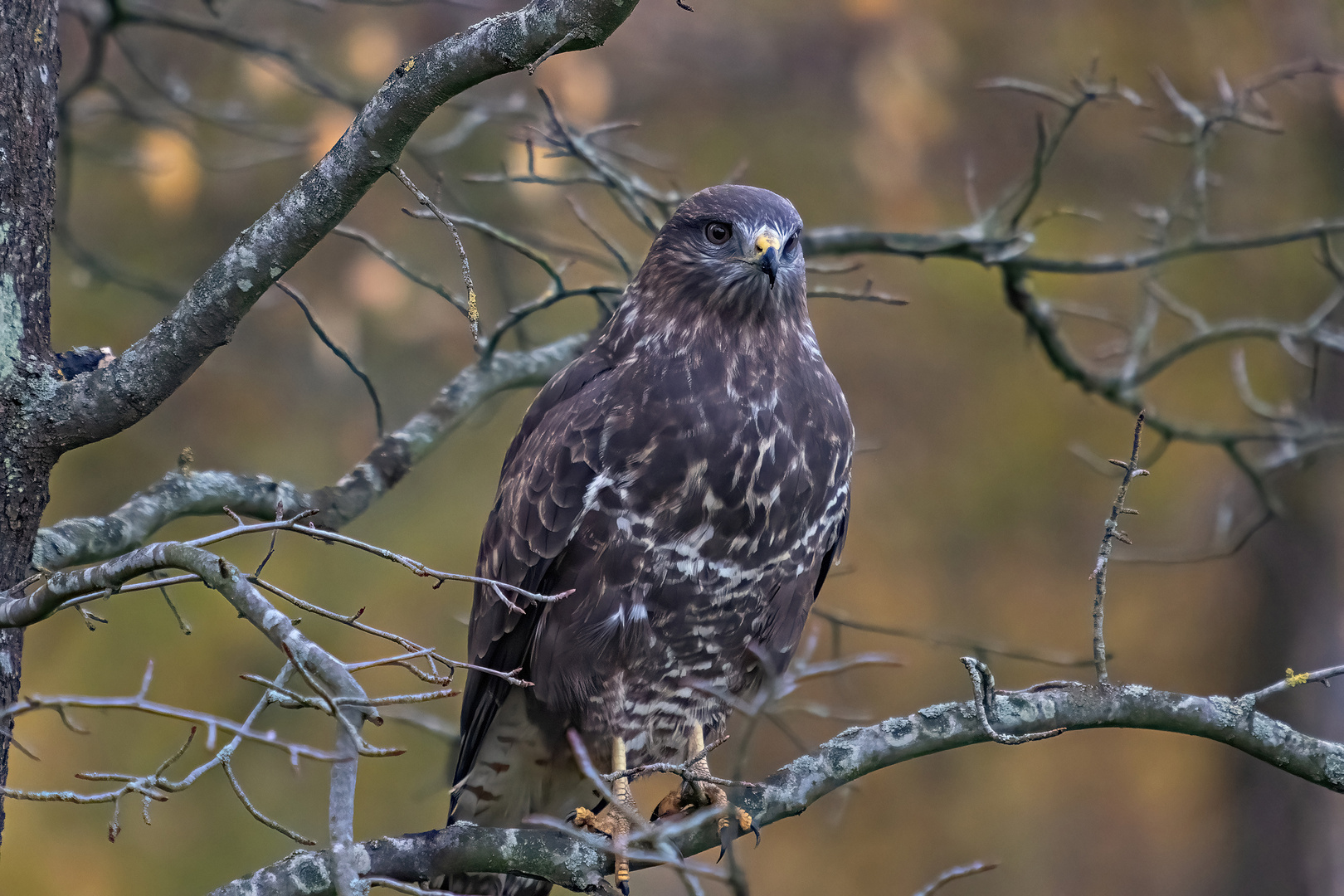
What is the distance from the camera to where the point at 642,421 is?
9.61ft

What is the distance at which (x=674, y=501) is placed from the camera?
9.49 feet

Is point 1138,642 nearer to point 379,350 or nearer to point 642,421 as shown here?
point 379,350

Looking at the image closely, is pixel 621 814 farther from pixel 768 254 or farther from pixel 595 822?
pixel 768 254

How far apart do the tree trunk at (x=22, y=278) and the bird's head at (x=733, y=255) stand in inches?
58.5

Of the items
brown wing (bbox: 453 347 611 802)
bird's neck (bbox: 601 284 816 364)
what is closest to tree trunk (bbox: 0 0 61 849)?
brown wing (bbox: 453 347 611 802)

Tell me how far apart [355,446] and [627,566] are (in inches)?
163

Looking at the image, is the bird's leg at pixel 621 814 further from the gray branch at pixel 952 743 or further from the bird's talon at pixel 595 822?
the gray branch at pixel 952 743

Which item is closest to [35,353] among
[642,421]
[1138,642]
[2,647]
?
[2,647]

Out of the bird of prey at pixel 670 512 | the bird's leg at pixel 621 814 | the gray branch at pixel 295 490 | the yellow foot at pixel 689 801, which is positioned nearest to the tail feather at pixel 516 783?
the bird of prey at pixel 670 512

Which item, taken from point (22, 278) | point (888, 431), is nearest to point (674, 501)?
point (22, 278)

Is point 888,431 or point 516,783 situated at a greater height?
point 888,431

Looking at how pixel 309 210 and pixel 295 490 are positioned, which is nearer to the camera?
pixel 309 210

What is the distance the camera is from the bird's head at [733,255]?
306cm

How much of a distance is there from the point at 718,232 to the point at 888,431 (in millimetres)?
4356
